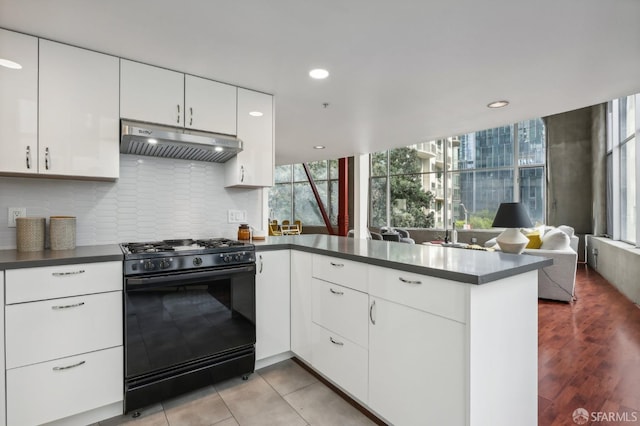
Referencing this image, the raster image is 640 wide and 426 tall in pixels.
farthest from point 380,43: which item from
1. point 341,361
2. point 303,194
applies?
point 303,194

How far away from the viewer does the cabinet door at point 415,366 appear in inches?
53.3

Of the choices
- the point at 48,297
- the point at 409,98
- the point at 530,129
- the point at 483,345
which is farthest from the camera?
the point at 530,129

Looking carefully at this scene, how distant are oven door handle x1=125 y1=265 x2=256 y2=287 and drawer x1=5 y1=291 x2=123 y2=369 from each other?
5.4 inches

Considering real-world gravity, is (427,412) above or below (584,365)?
above

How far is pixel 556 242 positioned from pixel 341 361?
12.0 feet

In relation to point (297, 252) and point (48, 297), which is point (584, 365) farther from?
point (48, 297)

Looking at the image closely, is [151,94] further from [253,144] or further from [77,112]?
[253,144]

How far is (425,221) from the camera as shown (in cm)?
912

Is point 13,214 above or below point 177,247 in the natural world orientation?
above

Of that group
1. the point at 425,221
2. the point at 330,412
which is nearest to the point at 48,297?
the point at 330,412

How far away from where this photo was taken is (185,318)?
2.01m

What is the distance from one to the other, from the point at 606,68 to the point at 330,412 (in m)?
3.03

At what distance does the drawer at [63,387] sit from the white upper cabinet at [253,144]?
1.47 meters

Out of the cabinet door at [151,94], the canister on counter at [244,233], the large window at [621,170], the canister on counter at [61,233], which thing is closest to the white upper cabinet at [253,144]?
the canister on counter at [244,233]
